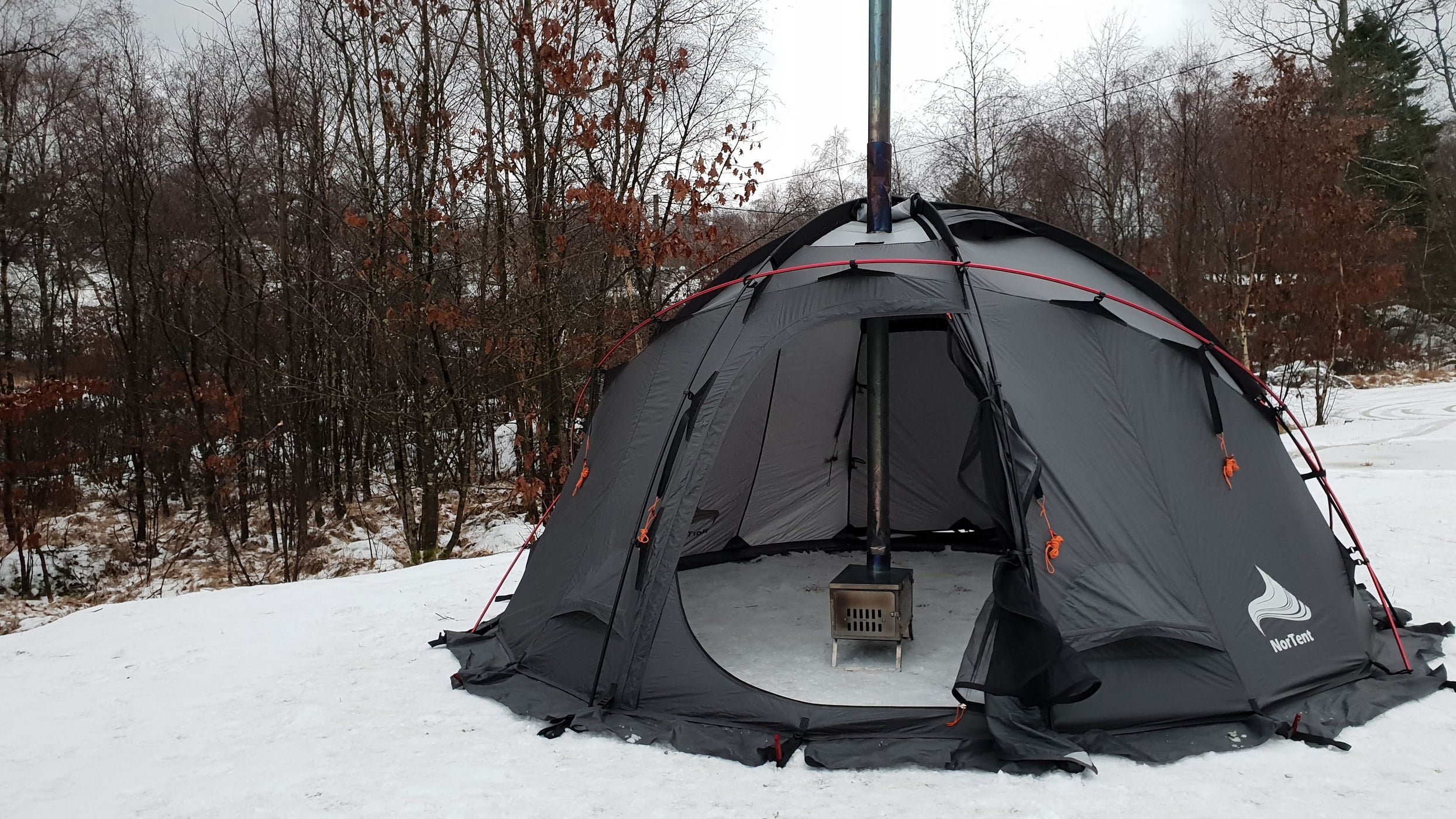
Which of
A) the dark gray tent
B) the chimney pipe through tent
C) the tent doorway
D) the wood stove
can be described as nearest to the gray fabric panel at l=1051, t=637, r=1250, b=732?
the dark gray tent

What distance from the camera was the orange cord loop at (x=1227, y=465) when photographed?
3.80m

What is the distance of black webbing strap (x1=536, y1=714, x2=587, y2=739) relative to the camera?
3.54 meters

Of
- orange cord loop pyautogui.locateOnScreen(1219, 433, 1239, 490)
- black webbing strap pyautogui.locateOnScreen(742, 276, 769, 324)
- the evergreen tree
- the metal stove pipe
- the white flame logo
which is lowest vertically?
the white flame logo

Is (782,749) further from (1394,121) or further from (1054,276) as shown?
(1394,121)

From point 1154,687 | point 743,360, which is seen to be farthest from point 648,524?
point 1154,687

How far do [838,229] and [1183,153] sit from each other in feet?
53.2

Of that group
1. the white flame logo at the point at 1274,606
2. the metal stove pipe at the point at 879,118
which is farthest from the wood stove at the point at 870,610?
the metal stove pipe at the point at 879,118

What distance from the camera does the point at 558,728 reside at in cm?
357

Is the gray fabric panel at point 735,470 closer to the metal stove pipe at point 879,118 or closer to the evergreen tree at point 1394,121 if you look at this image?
the metal stove pipe at point 879,118

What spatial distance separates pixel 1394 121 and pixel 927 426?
22.2m

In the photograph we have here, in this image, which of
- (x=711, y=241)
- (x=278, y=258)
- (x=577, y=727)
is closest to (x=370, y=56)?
(x=278, y=258)

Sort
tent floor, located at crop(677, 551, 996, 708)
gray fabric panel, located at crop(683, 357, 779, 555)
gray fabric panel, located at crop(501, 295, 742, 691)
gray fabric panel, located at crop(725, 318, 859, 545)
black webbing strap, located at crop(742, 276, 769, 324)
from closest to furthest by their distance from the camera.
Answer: gray fabric panel, located at crop(501, 295, 742, 691) → tent floor, located at crop(677, 551, 996, 708) → black webbing strap, located at crop(742, 276, 769, 324) → gray fabric panel, located at crop(683, 357, 779, 555) → gray fabric panel, located at crop(725, 318, 859, 545)

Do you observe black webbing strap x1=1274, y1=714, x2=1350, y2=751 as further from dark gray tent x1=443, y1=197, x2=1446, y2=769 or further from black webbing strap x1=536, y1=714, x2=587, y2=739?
black webbing strap x1=536, y1=714, x2=587, y2=739

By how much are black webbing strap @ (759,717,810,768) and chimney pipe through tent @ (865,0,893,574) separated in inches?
49.6
